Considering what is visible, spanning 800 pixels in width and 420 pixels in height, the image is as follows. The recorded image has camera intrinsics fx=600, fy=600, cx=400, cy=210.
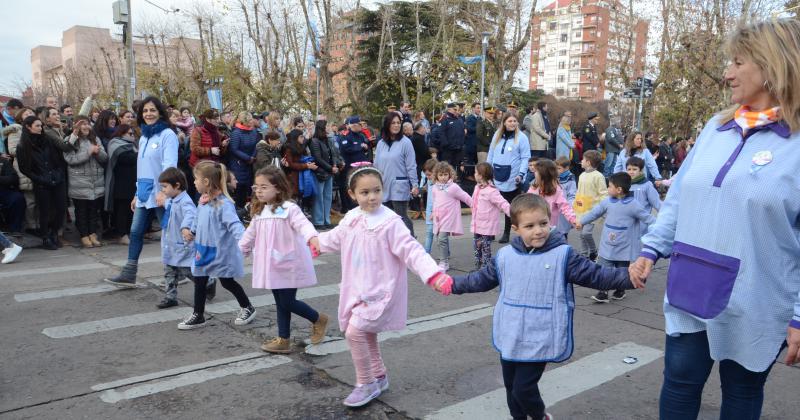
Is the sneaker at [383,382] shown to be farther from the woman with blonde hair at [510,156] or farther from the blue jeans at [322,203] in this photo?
the blue jeans at [322,203]

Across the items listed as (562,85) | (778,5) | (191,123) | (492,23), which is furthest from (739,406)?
(562,85)

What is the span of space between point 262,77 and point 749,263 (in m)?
35.6

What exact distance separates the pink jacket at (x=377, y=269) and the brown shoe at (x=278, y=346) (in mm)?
1059

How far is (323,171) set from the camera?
1141cm

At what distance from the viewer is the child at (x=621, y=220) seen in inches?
257

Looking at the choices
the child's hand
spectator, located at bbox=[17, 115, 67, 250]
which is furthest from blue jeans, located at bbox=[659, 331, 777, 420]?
spectator, located at bbox=[17, 115, 67, 250]

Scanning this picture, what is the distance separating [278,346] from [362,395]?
1.20m

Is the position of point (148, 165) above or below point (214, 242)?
above

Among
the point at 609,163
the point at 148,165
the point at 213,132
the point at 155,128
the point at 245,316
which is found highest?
the point at 213,132

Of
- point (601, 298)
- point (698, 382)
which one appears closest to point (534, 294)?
point (698, 382)

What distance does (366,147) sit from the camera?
40.8ft

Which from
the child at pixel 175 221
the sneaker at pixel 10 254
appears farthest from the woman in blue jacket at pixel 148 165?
the sneaker at pixel 10 254

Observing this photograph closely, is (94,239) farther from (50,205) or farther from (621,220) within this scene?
(621,220)

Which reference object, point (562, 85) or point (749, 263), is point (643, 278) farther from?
point (562, 85)
